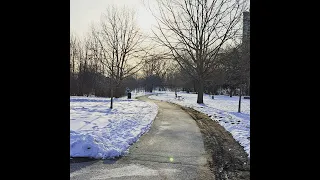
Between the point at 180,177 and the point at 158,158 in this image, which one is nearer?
the point at 180,177

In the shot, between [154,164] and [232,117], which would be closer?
[154,164]

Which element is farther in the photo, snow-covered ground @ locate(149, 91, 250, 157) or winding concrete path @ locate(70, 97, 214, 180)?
snow-covered ground @ locate(149, 91, 250, 157)

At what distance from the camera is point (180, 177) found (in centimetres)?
373

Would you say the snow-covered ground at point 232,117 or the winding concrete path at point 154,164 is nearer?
the winding concrete path at point 154,164
